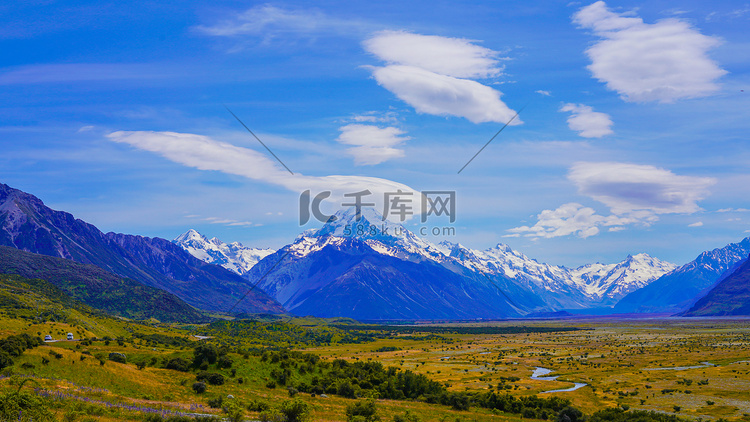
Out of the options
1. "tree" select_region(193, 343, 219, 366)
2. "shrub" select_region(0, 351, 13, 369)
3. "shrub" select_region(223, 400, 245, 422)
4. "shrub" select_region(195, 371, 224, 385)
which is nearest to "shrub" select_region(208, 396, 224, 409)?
"shrub" select_region(223, 400, 245, 422)

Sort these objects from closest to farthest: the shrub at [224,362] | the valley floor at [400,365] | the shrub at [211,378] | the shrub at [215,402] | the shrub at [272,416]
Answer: the shrub at [272,416]
the valley floor at [400,365]
the shrub at [215,402]
the shrub at [211,378]
the shrub at [224,362]

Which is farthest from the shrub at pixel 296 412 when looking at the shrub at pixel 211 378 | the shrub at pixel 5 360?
the shrub at pixel 5 360

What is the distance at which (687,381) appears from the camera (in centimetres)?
9938

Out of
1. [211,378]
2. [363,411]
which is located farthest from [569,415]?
[211,378]

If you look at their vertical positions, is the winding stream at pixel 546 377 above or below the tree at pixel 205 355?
below

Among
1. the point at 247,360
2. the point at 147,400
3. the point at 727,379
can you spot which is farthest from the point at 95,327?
the point at 727,379

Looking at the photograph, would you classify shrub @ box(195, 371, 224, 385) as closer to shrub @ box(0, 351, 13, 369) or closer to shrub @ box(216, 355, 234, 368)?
shrub @ box(216, 355, 234, 368)

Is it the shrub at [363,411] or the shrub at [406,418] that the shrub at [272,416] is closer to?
the shrub at [363,411]

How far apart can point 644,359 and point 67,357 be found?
148m

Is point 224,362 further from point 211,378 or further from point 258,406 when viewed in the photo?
point 258,406

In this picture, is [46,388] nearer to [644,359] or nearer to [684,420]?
[684,420]

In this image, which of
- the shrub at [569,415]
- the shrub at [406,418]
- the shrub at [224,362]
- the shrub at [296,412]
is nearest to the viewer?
the shrub at [296,412]

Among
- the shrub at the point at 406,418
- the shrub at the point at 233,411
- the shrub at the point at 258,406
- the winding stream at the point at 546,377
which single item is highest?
the shrub at the point at 233,411

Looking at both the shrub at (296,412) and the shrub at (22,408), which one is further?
the shrub at (296,412)
